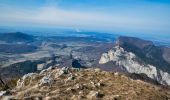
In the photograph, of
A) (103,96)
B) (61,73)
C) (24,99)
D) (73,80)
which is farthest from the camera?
(61,73)

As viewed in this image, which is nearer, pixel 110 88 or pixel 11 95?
pixel 11 95

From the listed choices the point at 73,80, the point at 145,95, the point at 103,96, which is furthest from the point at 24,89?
the point at 145,95

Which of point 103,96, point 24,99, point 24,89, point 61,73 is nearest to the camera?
point 24,99

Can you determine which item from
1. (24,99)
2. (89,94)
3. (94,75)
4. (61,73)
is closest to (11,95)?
(24,99)

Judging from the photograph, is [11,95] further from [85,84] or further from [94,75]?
[94,75]

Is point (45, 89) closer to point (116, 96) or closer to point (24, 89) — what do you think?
point (24, 89)

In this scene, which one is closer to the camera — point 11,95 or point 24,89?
point 11,95

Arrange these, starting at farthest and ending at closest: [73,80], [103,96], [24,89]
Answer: [73,80], [24,89], [103,96]

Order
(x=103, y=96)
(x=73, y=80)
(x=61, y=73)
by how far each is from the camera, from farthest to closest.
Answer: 1. (x=61, y=73)
2. (x=73, y=80)
3. (x=103, y=96)
